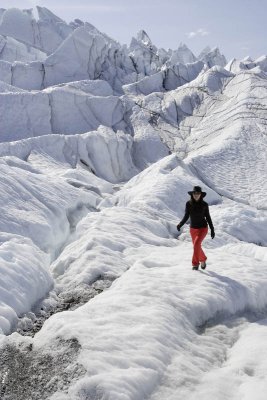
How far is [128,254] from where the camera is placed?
11.5 metres

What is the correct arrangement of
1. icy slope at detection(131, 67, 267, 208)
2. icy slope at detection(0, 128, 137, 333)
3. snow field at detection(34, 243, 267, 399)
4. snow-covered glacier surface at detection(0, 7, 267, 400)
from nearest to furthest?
snow field at detection(34, 243, 267, 399) → snow-covered glacier surface at detection(0, 7, 267, 400) → icy slope at detection(0, 128, 137, 333) → icy slope at detection(131, 67, 267, 208)

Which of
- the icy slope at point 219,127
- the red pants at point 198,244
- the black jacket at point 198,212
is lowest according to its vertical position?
the red pants at point 198,244

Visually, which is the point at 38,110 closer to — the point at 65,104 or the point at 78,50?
the point at 65,104

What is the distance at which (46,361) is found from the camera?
19.6 ft

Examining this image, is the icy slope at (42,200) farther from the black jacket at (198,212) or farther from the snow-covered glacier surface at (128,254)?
the black jacket at (198,212)

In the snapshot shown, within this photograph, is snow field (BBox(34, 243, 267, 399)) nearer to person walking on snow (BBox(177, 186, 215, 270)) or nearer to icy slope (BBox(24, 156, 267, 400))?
icy slope (BBox(24, 156, 267, 400))

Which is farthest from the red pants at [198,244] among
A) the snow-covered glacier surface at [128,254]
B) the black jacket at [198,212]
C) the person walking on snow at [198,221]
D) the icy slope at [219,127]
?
the icy slope at [219,127]

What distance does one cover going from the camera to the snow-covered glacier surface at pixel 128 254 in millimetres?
5852

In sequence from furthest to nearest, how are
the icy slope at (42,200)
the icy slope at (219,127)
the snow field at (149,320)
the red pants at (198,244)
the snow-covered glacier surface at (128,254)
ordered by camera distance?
the icy slope at (219,127)
the red pants at (198,244)
the icy slope at (42,200)
the snow-covered glacier surface at (128,254)
the snow field at (149,320)

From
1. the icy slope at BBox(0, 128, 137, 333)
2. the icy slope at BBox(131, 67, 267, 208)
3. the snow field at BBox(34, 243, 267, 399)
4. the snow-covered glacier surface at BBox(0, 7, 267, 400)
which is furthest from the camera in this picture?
the icy slope at BBox(131, 67, 267, 208)

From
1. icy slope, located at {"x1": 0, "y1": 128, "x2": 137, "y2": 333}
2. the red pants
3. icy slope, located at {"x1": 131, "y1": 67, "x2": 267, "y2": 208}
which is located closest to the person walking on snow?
the red pants

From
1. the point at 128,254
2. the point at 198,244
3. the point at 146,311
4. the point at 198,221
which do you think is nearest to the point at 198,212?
the point at 198,221

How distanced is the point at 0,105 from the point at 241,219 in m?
22.4

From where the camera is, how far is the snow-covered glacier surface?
5.85m
